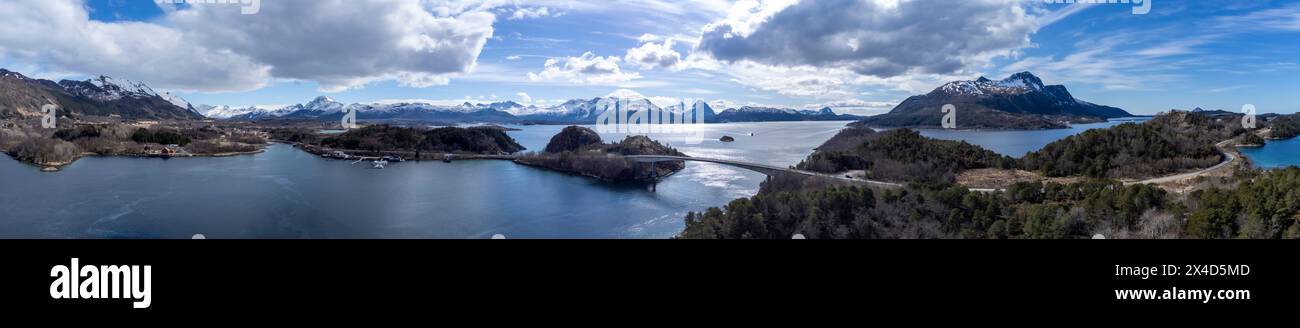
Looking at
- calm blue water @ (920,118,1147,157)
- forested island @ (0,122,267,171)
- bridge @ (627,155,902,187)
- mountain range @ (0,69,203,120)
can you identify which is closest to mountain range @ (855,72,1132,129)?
calm blue water @ (920,118,1147,157)

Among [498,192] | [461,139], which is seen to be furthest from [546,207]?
[461,139]

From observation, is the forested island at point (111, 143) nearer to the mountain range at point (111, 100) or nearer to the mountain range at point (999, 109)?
the mountain range at point (111, 100)

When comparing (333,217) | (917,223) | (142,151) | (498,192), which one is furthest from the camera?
(142,151)

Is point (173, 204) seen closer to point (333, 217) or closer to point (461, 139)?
point (333, 217)
